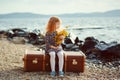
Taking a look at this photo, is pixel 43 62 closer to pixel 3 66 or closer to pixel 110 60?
pixel 3 66

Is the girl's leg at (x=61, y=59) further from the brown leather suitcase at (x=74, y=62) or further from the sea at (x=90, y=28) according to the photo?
the sea at (x=90, y=28)

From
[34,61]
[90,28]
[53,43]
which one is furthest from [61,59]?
[90,28]

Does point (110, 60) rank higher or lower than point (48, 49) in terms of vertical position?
lower

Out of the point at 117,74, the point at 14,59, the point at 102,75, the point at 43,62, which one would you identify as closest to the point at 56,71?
the point at 43,62

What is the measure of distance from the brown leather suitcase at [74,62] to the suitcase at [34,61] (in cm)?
64

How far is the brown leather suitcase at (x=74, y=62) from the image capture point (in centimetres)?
823

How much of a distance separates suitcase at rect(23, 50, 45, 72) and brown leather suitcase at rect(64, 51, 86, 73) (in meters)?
0.64

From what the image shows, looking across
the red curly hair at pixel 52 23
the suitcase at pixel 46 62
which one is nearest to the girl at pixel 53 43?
the red curly hair at pixel 52 23

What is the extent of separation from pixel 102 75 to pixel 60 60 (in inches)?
50.7

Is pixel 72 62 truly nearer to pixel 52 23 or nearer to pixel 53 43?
pixel 53 43

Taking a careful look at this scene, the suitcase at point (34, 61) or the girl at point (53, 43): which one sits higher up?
the girl at point (53, 43)

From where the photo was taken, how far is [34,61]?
27.2 feet

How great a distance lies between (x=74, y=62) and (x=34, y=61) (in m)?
1.09

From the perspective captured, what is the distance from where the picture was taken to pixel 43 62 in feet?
27.0
